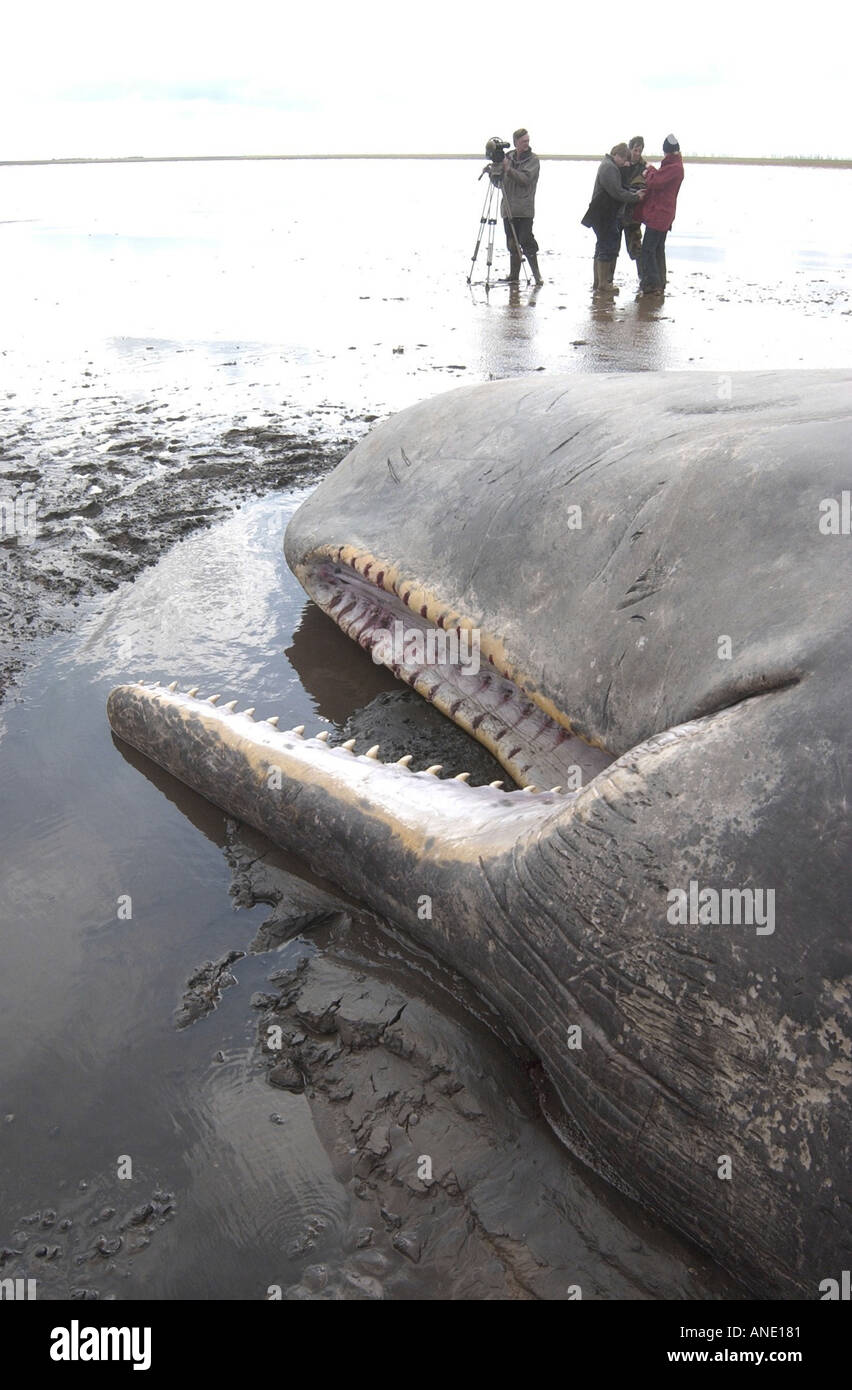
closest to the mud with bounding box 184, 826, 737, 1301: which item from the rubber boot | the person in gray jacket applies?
the person in gray jacket

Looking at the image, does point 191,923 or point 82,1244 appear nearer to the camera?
point 82,1244

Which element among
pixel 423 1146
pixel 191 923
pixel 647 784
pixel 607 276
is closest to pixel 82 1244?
pixel 423 1146

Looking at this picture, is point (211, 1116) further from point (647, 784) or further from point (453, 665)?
point (453, 665)

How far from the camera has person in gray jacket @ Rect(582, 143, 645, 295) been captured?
1427cm

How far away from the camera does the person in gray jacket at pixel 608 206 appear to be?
46.8 ft

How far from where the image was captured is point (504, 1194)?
2.25 m

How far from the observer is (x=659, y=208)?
14.3 meters

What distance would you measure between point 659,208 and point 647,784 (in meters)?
14.4

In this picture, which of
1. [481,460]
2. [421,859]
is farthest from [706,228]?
[421,859]

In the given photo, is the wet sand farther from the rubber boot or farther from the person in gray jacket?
the person in gray jacket

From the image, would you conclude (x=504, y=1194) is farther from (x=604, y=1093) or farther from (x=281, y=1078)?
(x=281, y=1078)

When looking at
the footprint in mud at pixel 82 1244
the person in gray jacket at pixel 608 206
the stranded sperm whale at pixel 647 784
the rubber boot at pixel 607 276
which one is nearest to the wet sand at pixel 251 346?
the rubber boot at pixel 607 276

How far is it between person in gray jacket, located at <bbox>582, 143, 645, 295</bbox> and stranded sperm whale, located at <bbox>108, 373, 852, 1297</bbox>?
12.1 m

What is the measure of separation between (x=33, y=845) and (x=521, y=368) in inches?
302
